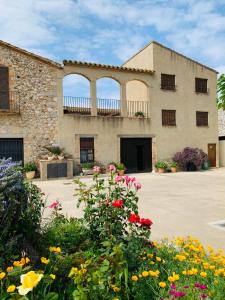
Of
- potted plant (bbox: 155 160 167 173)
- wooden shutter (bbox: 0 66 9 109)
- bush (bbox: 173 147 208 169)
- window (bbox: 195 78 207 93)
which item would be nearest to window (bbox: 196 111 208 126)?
window (bbox: 195 78 207 93)

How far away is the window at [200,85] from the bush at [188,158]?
17.5ft

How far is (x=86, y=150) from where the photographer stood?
17.3 meters

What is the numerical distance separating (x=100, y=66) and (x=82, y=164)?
6.83 metres

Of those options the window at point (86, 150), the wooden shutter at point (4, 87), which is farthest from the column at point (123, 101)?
the wooden shutter at point (4, 87)

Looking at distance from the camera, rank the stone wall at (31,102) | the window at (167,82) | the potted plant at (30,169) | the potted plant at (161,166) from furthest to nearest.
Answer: the window at (167,82) → the potted plant at (161,166) → the stone wall at (31,102) → the potted plant at (30,169)

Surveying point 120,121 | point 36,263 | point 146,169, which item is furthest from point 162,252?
point 146,169

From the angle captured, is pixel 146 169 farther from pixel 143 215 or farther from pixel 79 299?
pixel 79 299

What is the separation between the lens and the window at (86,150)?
1716 centimetres

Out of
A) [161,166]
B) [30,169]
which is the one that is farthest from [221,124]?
[30,169]

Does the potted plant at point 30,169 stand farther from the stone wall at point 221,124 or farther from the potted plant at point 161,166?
the stone wall at point 221,124

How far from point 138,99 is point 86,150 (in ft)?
22.9

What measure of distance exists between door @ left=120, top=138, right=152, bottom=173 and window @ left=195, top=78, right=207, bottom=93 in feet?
21.6

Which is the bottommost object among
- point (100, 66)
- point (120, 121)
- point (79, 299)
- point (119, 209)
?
point (79, 299)

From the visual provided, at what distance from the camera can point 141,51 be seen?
21078 millimetres
